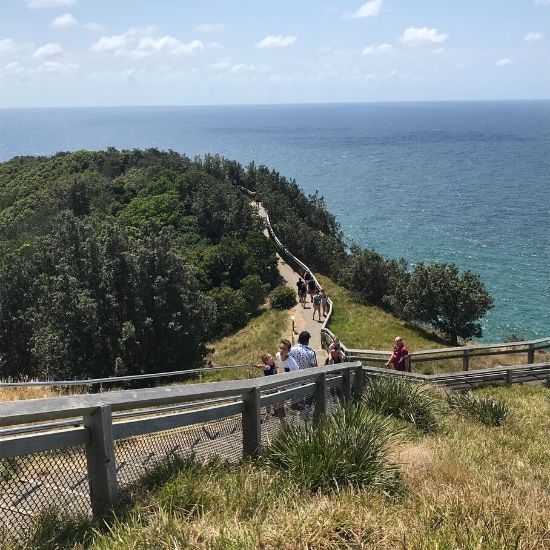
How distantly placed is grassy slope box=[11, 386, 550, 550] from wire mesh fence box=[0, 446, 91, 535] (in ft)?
0.87

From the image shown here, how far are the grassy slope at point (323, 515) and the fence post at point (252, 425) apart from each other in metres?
0.17

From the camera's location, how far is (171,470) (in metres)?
4.31

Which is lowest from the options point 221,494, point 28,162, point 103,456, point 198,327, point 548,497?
point 198,327

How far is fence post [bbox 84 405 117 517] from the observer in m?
3.63

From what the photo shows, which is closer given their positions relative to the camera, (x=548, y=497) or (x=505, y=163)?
(x=548, y=497)

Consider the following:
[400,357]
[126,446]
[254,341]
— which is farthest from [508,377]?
[254,341]

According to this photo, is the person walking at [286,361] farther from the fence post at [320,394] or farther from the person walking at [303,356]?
the fence post at [320,394]

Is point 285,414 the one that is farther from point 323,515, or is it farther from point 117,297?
point 117,297

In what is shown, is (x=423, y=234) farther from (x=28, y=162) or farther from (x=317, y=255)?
(x=28, y=162)

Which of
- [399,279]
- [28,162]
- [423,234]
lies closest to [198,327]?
[399,279]

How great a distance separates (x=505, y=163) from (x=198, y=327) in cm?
12231

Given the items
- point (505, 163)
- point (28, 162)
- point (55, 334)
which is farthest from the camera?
point (505, 163)

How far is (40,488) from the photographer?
3734mm

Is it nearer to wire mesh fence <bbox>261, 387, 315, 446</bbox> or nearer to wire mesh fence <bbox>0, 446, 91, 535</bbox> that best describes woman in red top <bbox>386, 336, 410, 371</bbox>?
wire mesh fence <bbox>261, 387, 315, 446</bbox>
